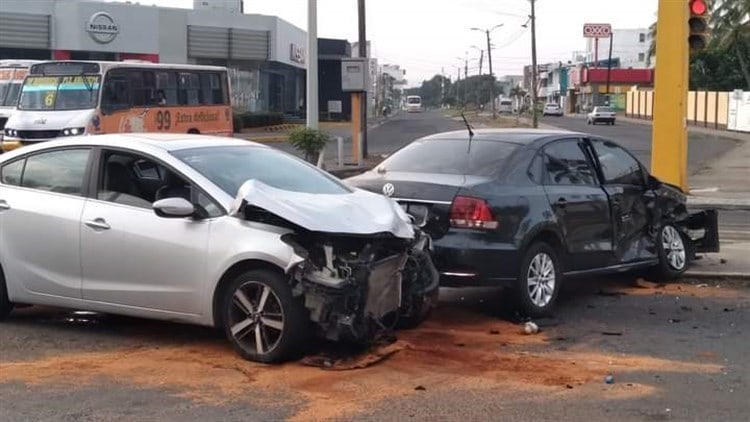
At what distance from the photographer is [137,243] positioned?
23.4ft

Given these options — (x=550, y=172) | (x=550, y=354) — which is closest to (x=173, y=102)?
(x=550, y=172)

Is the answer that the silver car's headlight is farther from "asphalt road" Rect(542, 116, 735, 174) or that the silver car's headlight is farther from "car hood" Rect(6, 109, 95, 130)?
"asphalt road" Rect(542, 116, 735, 174)

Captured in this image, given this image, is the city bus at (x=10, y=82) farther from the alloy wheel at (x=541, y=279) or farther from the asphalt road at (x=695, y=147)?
the alloy wheel at (x=541, y=279)

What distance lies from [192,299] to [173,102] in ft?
70.5

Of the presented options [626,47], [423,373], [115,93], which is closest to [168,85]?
[115,93]

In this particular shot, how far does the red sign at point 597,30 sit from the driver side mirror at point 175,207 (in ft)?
385

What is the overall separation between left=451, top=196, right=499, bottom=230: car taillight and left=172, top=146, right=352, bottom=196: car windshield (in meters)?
0.89

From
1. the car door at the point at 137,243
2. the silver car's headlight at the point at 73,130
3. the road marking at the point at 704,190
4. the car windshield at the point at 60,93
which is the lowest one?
the road marking at the point at 704,190

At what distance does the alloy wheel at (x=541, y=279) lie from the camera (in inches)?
324

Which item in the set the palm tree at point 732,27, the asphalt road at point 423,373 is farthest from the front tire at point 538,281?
the palm tree at point 732,27

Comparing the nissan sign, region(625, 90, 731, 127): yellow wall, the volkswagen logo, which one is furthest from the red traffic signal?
region(625, 90, 731, 127): yellow wall

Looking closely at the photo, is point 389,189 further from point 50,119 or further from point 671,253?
point 50,119

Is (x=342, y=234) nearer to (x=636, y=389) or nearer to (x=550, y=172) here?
(x=636, y=389)

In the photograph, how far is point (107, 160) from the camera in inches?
297
